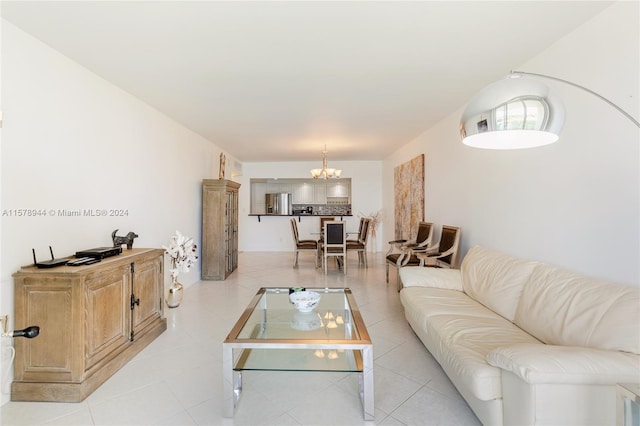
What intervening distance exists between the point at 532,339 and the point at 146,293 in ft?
9.96

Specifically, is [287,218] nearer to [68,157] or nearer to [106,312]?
[68,157]

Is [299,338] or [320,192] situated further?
[320,192]

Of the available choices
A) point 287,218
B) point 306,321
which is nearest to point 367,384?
point 306,321

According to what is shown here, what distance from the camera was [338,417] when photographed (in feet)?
5.31

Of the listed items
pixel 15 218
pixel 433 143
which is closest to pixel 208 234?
pixel 15 218

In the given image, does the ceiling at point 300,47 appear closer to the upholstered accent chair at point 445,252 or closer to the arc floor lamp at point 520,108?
the arc floor lamp at point 520,108

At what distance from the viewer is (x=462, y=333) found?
1.81m

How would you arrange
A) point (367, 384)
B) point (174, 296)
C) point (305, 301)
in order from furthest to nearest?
point (174, 296)
point (305, 301)
point (367, 384)

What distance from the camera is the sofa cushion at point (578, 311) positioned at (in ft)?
4.42

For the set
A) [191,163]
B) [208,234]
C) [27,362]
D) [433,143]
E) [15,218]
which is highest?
[433,143]

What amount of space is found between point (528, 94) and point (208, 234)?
4528 mm

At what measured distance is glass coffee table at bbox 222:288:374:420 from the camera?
1.59m

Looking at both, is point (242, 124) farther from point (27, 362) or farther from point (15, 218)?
point (27, 362)

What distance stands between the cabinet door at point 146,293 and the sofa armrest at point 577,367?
2670mm
